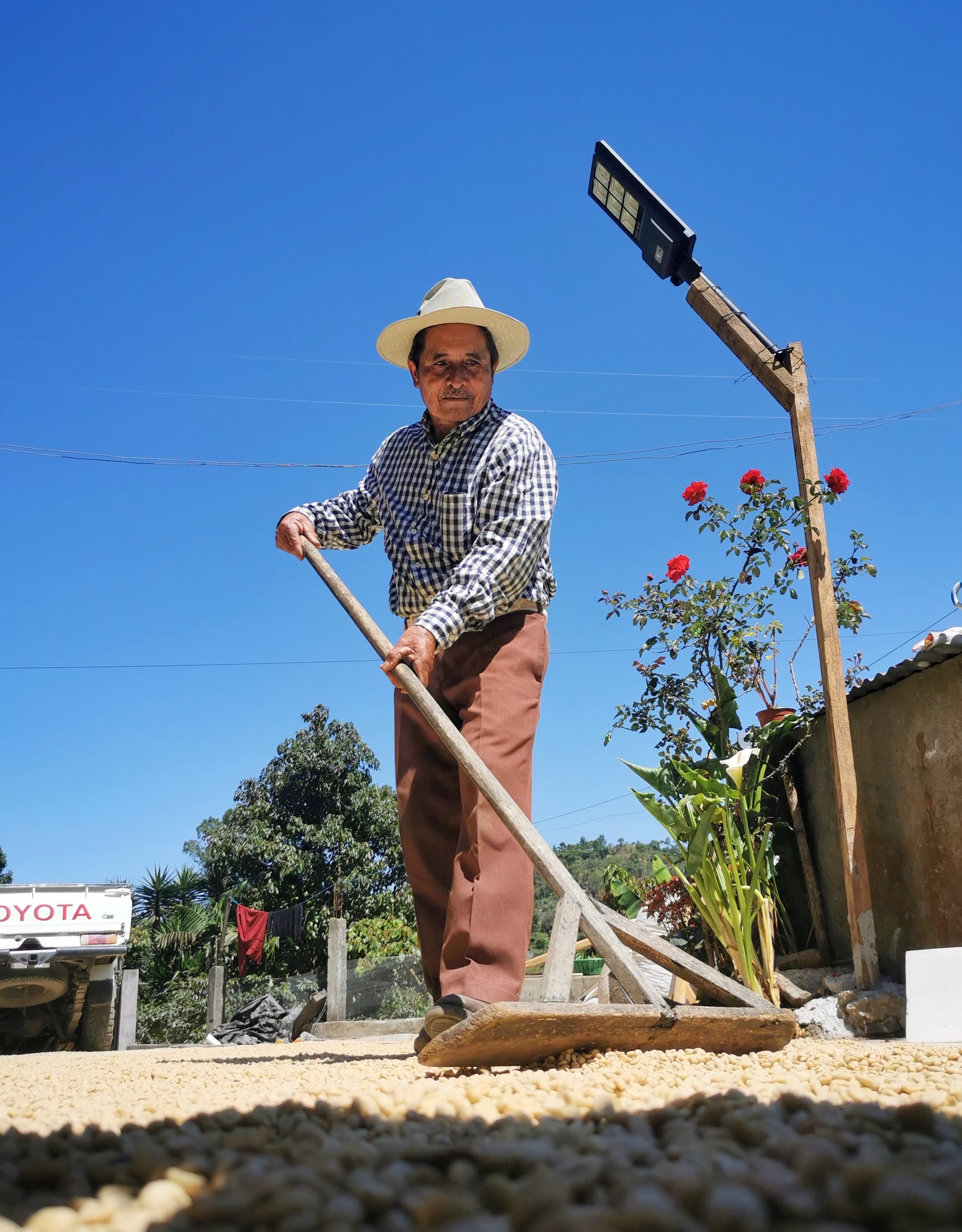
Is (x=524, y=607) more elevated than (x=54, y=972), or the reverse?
(x=524, y=607)

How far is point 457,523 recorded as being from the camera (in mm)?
2863

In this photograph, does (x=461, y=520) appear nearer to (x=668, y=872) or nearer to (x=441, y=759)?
(x=441, y=759)

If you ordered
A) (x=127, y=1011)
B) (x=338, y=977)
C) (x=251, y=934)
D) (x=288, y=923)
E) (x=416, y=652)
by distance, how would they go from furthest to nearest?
(x=251, y=934)
(x=288, y=923)
(x=127, y=1011)
(x=338, y=977)
(x=416, y=652)

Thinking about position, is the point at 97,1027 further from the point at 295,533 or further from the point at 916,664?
the point at 916,664

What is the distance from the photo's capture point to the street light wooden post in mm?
4086

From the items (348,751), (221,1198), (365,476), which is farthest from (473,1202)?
(348,751)

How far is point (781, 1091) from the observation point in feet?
4.25

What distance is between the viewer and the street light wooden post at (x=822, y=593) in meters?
4.09

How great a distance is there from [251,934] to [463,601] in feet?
46.7

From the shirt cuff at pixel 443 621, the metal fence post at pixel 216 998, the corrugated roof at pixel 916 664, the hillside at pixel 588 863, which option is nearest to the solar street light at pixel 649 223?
the corrugated roof at pixel 916 664

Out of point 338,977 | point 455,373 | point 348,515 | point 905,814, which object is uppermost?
point 455,373

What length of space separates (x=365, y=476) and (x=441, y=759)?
1075mm

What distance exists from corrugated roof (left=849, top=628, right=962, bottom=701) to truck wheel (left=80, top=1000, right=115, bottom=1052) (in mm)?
4856

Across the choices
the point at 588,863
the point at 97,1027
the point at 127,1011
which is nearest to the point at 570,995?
the point at 97,1027
